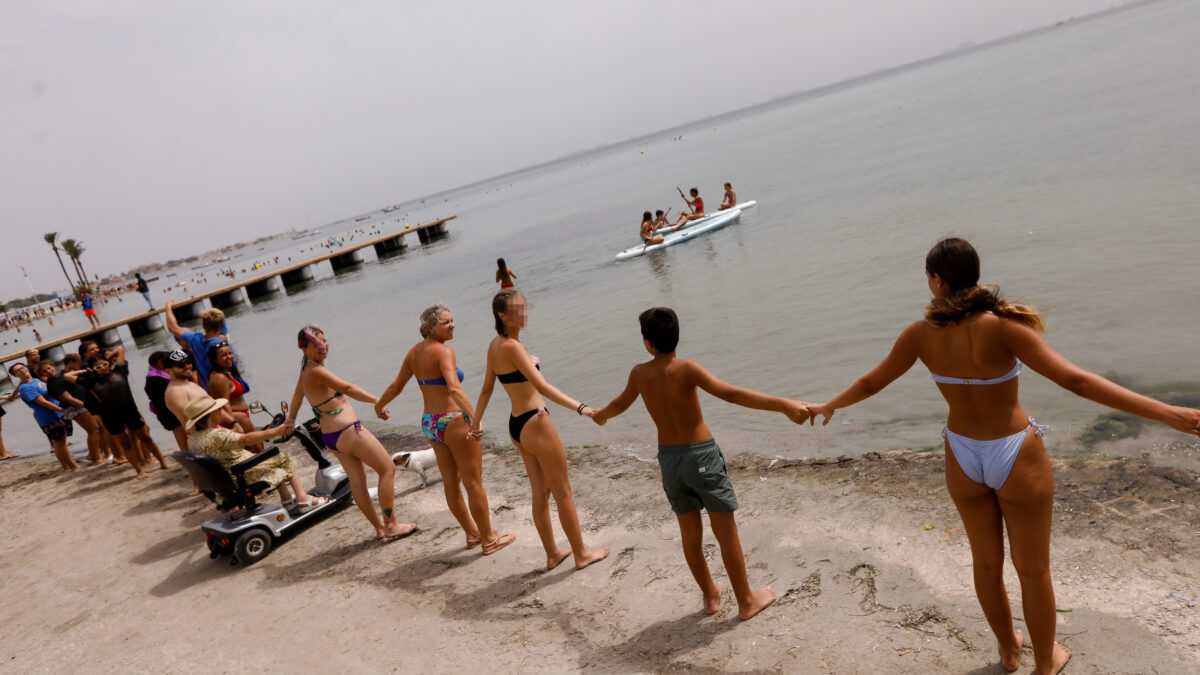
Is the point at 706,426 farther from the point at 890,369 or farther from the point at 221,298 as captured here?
the point at 221,298

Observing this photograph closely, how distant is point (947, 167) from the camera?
2794 cm

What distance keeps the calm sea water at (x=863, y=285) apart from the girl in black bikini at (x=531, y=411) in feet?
11.7

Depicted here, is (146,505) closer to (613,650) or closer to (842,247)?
(613,650)

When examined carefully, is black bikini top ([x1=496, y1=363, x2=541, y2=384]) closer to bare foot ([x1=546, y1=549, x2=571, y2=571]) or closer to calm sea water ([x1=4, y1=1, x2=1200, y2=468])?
bare foot ([x1=546, y1=549, x2=571, y2=571])

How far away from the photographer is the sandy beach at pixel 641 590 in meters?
3.64

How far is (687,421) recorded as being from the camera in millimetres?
3729

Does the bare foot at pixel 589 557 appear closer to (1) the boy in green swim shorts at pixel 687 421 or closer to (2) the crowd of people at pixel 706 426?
(2) the crowd of people at pixel 706 426

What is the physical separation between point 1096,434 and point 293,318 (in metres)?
32.7

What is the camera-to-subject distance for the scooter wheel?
251 inches

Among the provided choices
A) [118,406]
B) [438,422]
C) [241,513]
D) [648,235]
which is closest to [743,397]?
[438,422]

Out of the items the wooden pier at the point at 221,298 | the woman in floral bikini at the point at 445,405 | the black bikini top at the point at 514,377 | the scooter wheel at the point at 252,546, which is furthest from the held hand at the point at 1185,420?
the wooden pier at the point at 221,298

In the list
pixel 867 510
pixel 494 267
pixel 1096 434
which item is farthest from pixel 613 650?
pixel 494 267

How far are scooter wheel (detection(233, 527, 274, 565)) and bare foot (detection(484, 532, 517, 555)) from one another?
7.72 feet

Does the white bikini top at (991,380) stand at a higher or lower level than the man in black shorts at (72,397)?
lower
